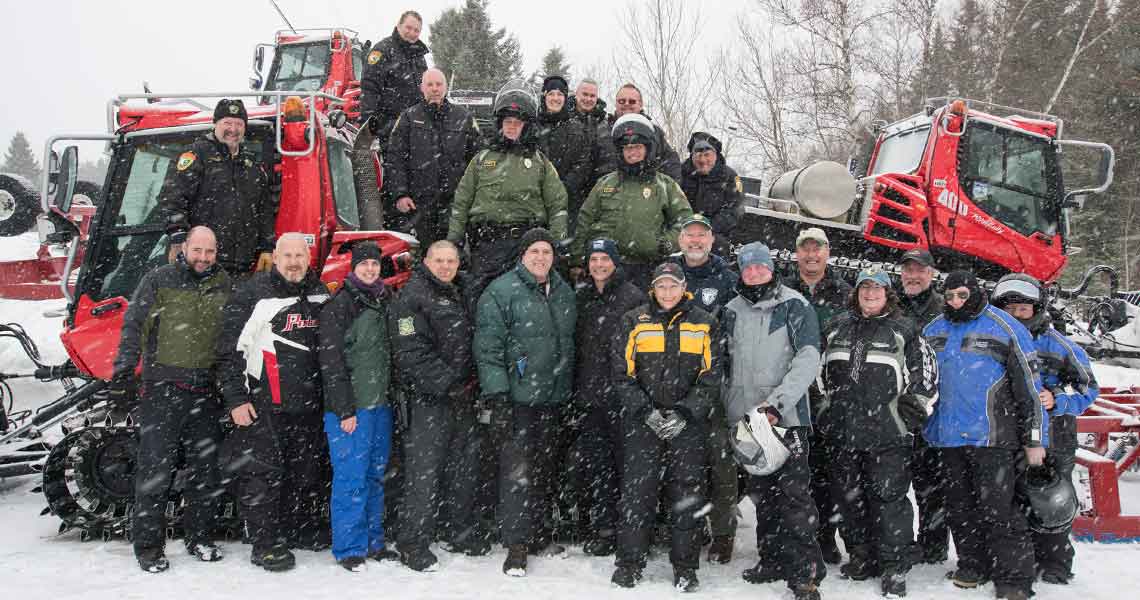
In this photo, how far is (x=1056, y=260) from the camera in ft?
31.1

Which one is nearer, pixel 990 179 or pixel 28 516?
pixel 28 516

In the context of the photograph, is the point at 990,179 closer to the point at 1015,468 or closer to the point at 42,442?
the point at 1015,468

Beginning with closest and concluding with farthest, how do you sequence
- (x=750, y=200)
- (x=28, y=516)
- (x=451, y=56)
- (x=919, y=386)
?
(x=919, y=386) → (x=28, y=516) → (x=750, y=200) → (x=451, y=56)

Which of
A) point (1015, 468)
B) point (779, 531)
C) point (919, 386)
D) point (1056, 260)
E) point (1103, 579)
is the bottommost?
point (1103, 579)

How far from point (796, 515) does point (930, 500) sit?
51.3 inches

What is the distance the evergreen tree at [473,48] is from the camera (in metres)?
27.8

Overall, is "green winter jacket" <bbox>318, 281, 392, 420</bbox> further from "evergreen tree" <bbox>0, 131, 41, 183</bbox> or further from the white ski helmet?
"evergreen tree" <bbox>0, 131, 41, 183</bbox>

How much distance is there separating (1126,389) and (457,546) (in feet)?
26.5

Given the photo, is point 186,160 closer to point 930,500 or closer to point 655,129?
point 655,129

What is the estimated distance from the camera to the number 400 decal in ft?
29.7

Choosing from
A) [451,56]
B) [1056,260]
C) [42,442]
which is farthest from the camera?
[451,56]

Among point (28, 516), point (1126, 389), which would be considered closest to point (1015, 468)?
point (1126, 389)

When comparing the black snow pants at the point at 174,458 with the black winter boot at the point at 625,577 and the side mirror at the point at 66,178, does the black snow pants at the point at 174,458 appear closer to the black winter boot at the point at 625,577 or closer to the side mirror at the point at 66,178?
the side mirror at the point at 66,178

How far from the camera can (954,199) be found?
908 centimetres
